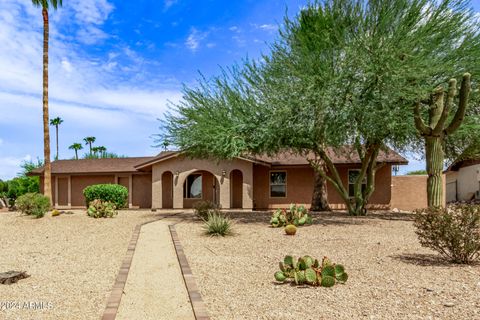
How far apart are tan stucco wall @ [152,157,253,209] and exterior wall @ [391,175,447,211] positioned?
9.22 m

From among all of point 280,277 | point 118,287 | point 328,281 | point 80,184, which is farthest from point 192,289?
point 80,184

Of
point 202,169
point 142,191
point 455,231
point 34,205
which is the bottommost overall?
point 34,205

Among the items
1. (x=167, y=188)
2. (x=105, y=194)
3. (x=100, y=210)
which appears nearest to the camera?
(x=100, y=210)

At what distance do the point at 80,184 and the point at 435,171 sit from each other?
24411mm

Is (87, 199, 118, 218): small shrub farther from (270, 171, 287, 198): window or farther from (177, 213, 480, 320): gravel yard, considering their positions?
(270, 171, 287, 198): window

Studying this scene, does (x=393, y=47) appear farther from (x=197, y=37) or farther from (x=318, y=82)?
(x=197, y=37)

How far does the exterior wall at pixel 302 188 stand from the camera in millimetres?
25359

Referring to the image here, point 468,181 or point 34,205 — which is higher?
point 468,181

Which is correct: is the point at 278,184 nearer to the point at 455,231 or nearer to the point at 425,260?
the point at 425,260

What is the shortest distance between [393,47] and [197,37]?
7.08 m

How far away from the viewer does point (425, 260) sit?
28.9ft

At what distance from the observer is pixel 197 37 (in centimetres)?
1551

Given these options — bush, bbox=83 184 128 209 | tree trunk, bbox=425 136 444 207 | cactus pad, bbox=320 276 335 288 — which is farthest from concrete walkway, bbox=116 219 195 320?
bush, bbox=83 184 128 209

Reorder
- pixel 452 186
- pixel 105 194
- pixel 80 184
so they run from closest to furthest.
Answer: pixel 105 194 < pixel 80 184 < pixel 452 186
